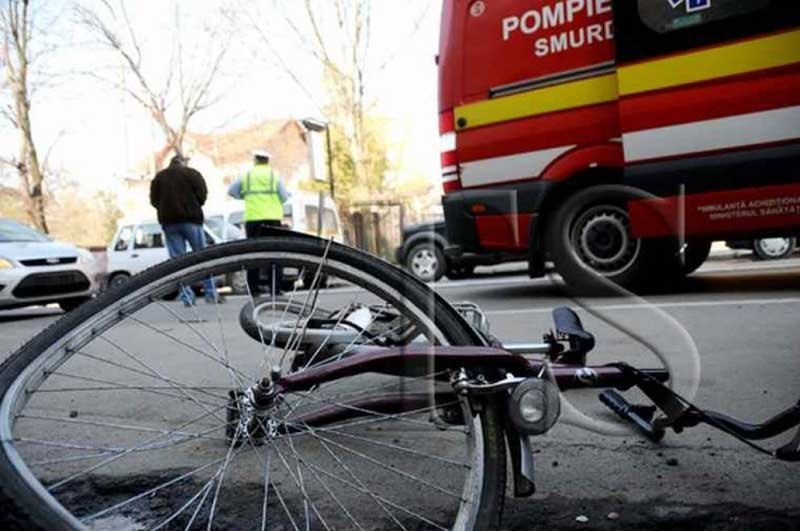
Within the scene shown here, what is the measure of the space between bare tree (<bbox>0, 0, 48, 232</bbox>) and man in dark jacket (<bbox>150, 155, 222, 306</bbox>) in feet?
6.11

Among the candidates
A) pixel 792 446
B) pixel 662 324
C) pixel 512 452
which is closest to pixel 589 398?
pixel 662 324

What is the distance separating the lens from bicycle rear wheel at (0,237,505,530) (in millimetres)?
1429

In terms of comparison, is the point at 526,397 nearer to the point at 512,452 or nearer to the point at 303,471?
the point at 512,452

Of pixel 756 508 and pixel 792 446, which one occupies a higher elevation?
pixel 792 446

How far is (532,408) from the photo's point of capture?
1.45 metres

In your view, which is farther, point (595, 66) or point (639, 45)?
point (595, 66)

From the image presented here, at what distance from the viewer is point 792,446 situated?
1.61 metres

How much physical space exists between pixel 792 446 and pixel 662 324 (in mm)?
1938

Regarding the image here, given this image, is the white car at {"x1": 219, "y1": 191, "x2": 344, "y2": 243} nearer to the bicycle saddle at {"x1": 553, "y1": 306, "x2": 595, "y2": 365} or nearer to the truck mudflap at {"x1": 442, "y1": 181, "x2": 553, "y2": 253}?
the truck mudflap at {"x1": 442, "y1": 181, "x2": 553, "y2": 253}

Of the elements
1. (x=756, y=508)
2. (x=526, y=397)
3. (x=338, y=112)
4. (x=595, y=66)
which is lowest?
(x=756, y=508)

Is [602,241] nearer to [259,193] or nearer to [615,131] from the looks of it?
[615,131]

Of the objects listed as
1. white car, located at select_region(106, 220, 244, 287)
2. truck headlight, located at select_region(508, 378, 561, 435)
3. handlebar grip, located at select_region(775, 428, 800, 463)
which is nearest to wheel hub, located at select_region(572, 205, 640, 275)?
handlebar grip, located at select_region(775, 428, 800, 463)

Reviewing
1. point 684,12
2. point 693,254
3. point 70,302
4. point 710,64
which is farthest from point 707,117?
point 70,302

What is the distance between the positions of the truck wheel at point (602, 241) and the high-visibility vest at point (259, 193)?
12.4 ft
